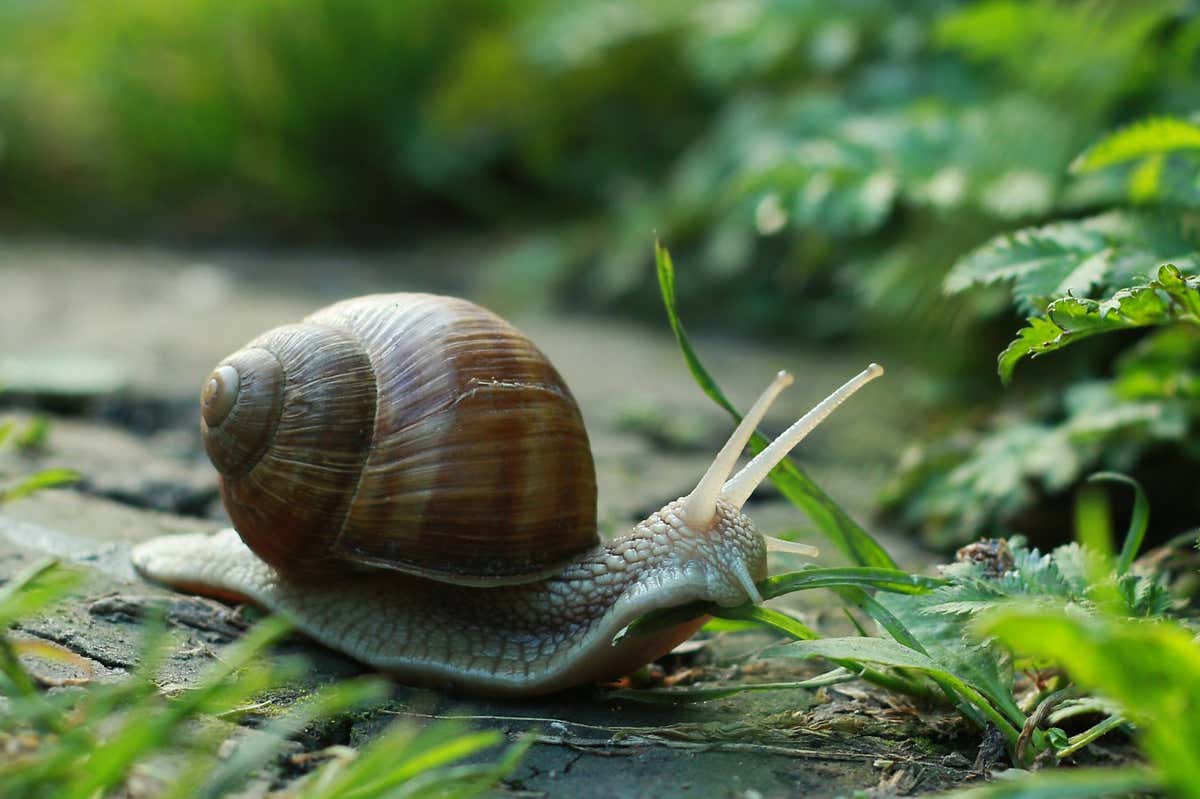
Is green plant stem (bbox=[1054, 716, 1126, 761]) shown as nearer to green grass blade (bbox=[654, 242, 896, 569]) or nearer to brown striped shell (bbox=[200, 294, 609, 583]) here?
green grass blade (bbox=[654, 242, 896, 569])

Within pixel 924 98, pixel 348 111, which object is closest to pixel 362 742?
pixel 924 98

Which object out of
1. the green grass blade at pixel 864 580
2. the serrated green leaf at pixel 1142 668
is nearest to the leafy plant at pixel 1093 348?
the green grass blade at pixel 864 580

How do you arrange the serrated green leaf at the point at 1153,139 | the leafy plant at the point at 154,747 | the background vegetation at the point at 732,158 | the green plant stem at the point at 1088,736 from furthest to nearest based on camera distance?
the background vegetation at the point at 732,158 < the serrated green leaf at the point at 1153,139 < the green plant stem at the point at 1088,736 < the leafy plant at the point at 154,747

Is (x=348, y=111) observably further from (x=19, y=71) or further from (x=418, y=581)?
(x=418, y=581)

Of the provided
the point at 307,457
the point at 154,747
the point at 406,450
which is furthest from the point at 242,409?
the point at 154,747

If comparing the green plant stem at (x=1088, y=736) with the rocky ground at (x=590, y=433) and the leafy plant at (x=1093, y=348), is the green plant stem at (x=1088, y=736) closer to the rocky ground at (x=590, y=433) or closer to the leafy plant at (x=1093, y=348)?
the rocky ground at (x=590, y=433)

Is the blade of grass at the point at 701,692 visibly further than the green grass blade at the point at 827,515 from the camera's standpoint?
No
